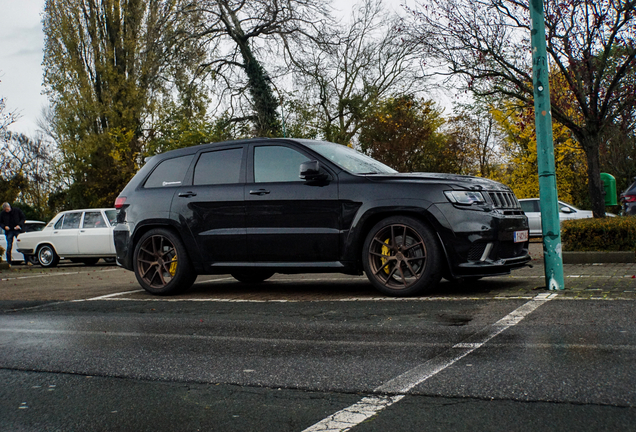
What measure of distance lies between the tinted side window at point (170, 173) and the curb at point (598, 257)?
622cm

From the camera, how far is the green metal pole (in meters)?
7.02

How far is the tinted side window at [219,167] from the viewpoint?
320 inches

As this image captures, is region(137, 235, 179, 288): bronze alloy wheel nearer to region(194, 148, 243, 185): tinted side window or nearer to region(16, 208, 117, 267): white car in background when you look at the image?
region(194, 148, 243, 185): tinted side window

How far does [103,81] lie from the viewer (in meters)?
36.4

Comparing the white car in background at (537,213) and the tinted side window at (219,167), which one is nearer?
the tinted side window at (219,167)

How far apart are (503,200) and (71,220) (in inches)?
582

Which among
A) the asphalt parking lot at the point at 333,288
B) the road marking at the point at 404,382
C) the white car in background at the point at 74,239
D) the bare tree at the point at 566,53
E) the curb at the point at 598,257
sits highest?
the bare tree at the point at 566,53

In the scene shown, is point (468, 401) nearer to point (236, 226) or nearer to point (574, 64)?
point (236, 226)

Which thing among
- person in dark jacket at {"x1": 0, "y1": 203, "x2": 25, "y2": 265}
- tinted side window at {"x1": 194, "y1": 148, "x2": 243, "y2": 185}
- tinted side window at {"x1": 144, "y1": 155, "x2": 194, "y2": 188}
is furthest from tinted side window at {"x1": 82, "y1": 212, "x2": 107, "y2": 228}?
tinted side window at {"x1": 194, "y1": 148, "x2": 243, "y2": 185}

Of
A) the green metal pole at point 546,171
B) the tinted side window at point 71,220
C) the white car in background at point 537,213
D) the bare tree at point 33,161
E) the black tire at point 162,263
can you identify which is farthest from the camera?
the bare tree at point 33,161

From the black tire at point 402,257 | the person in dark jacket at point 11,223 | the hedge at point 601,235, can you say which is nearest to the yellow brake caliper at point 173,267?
the black tire at point 402,257

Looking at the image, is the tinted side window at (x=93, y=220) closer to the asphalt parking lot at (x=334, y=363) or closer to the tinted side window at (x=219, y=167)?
the tinted side window at (x=219, y=167)

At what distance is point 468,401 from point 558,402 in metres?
0.42

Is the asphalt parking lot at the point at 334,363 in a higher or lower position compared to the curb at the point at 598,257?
lower
